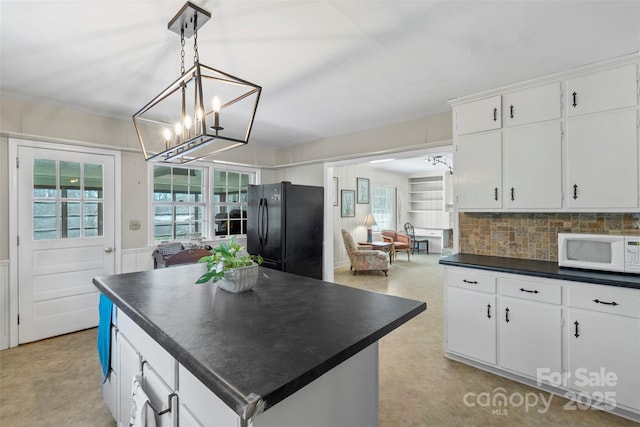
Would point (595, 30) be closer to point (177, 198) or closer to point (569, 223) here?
point (569, 223)

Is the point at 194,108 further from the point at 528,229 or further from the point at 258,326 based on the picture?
the point at 528,229

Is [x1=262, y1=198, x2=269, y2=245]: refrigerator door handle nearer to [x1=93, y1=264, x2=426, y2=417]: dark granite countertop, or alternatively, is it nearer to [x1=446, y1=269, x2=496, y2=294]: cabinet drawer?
[x1=93, y1=264, x2=426, y2=417]: dark granite countertop

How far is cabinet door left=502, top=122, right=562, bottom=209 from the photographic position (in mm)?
2451

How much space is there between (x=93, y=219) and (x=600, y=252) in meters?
4.98

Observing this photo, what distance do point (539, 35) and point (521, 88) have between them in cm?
68

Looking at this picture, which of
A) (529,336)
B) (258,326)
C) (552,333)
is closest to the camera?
(258,326)

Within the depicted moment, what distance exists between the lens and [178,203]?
4.32 m

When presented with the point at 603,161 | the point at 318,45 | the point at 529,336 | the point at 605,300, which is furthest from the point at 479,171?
the point at 318,45

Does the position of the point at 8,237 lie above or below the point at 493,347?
above

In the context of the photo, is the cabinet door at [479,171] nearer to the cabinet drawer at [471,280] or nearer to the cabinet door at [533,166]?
the cabinet door at [533,166]

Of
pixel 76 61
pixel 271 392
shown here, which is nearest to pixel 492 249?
pixel 271 392

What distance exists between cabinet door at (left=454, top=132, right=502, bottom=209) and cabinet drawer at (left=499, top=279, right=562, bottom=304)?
714mm

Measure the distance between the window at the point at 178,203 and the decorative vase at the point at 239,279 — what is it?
9.37 feet

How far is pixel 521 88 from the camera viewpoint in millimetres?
2580
